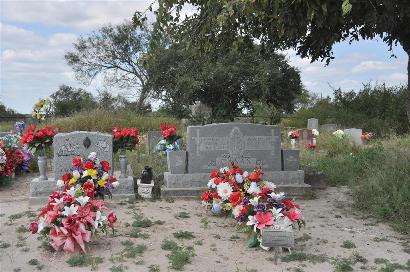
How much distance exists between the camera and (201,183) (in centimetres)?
895

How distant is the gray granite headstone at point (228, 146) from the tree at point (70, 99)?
25875 millimetres

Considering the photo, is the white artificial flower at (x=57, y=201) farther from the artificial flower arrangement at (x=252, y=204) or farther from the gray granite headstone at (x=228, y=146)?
the gray granite headstone at (x=228, y=146)

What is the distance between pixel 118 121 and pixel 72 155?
12.5m

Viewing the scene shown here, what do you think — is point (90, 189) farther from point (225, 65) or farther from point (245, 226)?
point (225, 65)

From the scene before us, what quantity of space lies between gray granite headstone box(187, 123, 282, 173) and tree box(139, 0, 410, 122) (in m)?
1.54

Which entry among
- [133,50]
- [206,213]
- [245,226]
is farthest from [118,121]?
[133,50]

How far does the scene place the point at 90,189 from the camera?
6219mm

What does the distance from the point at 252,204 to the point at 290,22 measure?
86.4 inches

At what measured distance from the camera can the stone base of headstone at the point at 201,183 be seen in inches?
344

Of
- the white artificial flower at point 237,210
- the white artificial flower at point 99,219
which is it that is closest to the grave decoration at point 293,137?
the white artificial flower at point 237,210

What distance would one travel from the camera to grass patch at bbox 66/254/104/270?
16.6ft

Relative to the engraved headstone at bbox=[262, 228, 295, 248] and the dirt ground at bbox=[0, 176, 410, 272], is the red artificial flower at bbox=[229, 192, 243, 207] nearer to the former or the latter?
the dirt ground at bbox=[0, 176, 410, 272]

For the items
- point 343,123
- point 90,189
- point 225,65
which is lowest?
point 90,189

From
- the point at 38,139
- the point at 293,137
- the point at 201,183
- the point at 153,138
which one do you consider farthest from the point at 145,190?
the point at 293,137
